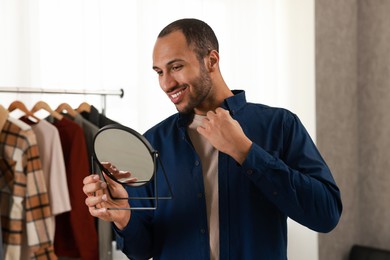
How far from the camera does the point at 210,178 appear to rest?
64.2 inches

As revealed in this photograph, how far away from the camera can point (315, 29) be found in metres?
3.18

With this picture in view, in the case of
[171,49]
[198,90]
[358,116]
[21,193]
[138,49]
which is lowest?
[21,193]

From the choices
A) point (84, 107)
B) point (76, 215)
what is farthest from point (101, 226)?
point (84, 107)

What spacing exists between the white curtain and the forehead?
3.79 feet

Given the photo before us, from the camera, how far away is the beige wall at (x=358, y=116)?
3.30 m

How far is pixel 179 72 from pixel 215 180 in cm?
31

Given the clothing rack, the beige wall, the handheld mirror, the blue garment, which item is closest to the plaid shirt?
the clothing rack

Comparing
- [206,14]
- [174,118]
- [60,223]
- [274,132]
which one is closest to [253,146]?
[274,132]

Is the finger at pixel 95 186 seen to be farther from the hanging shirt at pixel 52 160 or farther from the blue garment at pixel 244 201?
the hanging shirt at pixel 52 160

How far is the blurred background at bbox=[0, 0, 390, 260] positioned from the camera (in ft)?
8.66

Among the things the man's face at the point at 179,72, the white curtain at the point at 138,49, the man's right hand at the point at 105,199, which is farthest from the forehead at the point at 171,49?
the white curtain at the point at 138,49

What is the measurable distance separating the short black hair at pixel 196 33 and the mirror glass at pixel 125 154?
314 mm

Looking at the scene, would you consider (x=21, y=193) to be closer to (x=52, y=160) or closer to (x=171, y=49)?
(x=52, y=160)

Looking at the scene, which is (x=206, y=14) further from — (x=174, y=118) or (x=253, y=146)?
(x=253, y=146)
